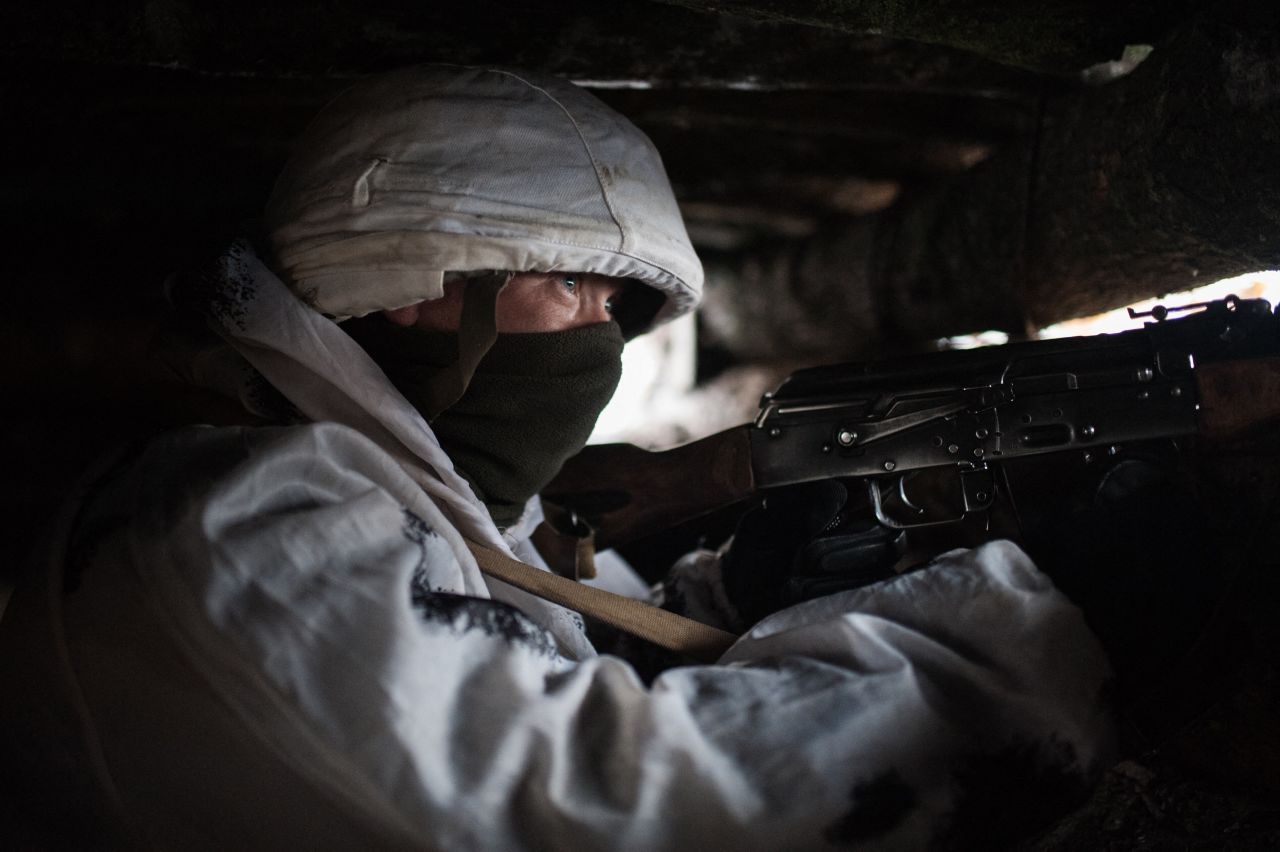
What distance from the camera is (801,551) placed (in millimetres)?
1665

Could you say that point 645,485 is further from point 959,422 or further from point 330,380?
point 330,380

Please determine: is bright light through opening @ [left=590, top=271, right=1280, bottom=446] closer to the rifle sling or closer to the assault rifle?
the assault rifle

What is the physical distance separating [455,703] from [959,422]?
40.2 inches

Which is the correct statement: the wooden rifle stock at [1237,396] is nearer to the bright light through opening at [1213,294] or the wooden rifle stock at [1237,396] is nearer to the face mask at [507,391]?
the bright light through opening at [1213,294]

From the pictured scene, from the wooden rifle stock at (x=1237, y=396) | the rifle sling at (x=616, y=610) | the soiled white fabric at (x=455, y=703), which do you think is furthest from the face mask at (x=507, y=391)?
the wooden rifle stock at (x=1237, y=396)

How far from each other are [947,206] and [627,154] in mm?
1122

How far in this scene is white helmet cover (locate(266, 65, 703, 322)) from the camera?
4.66 feet

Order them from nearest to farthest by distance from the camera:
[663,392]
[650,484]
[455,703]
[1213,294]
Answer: [455,703]
[650,484]
[1213,294]
[663,392]

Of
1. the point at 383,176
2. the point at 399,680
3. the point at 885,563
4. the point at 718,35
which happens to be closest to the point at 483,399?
the point at 383,176

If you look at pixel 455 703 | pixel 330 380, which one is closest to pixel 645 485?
pixel 330 380

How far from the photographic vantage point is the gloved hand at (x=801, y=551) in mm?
1643

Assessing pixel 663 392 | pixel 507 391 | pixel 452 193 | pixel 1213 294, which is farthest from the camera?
pixel 663 392

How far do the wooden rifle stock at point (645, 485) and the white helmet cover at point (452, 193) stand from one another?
45 centimetres

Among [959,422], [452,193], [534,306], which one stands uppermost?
[452,193]
